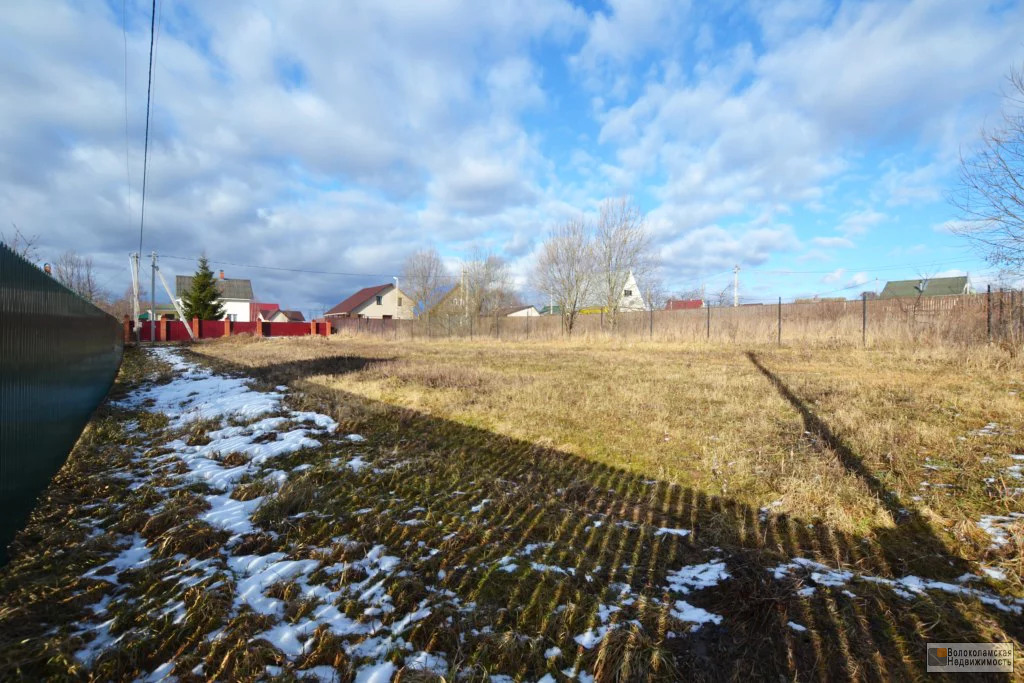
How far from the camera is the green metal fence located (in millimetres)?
3010

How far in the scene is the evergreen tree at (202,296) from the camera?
4012 cm

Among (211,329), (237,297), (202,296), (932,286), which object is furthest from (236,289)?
(932,286)

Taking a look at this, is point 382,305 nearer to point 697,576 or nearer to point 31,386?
point 31,386

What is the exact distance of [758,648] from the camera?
209 centimetres

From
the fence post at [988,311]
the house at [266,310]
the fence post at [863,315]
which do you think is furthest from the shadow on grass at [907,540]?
the house at [266,310]

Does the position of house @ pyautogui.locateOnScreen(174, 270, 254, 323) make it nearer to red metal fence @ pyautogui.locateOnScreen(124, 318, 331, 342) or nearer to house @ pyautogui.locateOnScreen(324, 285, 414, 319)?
house @ pyautogui.locateOnScreen(324, 285, 414, 319)

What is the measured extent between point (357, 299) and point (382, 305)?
4783mm

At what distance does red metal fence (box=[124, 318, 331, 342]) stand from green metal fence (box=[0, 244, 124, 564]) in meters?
29.4

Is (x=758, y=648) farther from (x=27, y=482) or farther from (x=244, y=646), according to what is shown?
(x=27, y=482)

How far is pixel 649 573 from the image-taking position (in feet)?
8.84

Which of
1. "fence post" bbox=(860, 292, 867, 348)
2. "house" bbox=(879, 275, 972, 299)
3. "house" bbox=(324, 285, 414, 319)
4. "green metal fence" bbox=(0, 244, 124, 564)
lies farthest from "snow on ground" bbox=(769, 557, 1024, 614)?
"house" bbox=(324, 285, 414, 319)

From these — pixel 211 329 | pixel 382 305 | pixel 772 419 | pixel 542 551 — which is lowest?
pixel 542 551

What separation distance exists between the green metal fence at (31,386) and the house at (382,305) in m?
52.9

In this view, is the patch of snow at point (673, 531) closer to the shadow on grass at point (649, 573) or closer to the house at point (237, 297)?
the shadow on grass at point (649, 573)
